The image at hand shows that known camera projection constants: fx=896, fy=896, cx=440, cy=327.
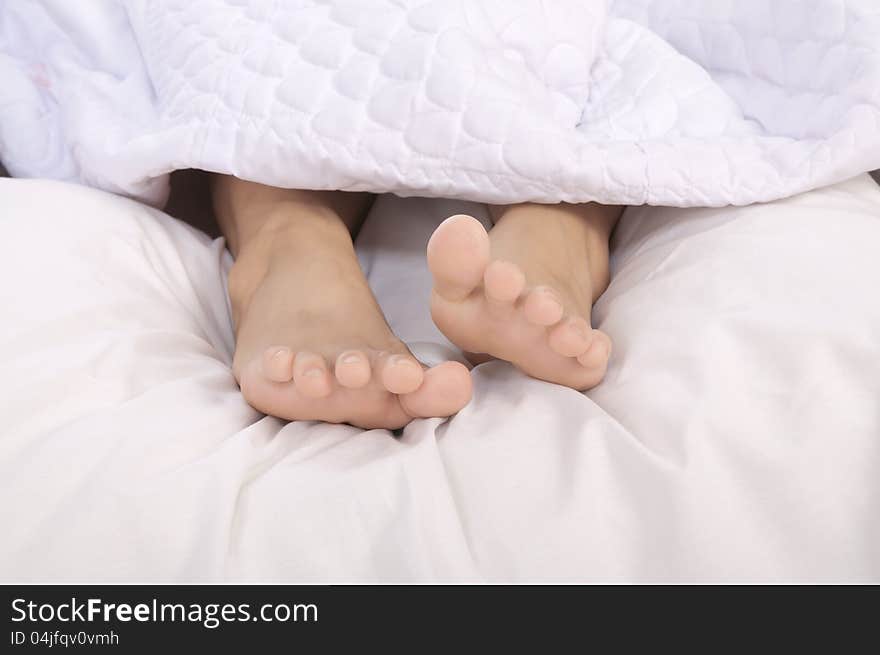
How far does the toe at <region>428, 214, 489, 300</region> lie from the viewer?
56cm

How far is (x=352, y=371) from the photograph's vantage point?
1.83ft

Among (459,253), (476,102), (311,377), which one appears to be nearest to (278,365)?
(311,377)

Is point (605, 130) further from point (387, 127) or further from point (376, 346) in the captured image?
point (376, 346)

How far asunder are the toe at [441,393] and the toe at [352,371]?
0.12 ft

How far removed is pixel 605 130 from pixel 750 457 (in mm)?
420

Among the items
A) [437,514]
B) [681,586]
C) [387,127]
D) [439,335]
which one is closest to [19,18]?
[387,127]

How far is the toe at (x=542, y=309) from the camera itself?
57 centimetres

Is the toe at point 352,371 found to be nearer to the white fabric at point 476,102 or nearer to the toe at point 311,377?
the toe at point 311,377

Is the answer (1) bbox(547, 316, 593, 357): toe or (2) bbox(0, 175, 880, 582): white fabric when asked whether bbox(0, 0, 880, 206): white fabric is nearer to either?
(2) bbox(0, 175, 880, 582): white fabric

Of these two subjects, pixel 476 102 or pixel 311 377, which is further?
pixel 476 102

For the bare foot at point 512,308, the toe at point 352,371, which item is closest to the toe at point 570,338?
the bare foot at point 512,308

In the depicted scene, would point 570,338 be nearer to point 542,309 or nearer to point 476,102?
point 542,309

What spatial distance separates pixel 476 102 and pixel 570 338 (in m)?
0.25

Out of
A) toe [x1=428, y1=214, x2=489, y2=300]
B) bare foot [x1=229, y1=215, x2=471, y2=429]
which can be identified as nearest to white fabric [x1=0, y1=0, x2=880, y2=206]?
bare foot [x1=229, y1=215, x2=471, y2=429]
